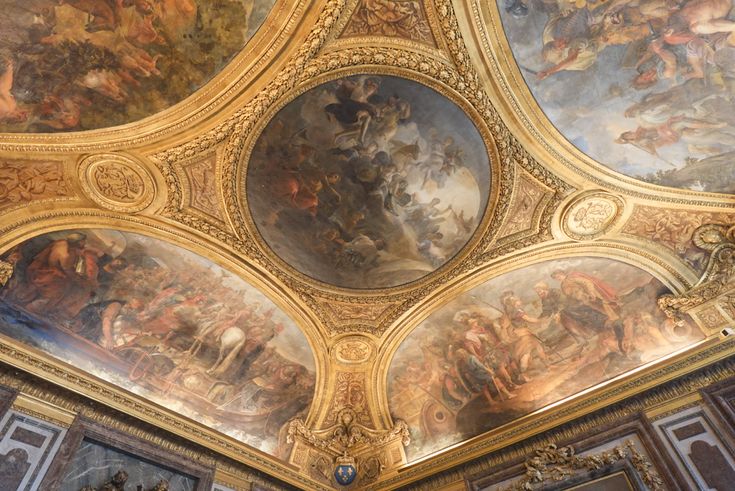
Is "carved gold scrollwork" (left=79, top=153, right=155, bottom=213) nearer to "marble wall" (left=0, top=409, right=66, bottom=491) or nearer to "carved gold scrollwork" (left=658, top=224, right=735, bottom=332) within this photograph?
"marble wall" (left=0, top=409, right=66, bottom=491)

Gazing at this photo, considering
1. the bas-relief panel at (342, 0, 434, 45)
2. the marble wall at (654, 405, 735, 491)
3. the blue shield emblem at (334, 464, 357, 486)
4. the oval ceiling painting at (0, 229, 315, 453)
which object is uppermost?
the bas-relief panel at (342, 0, 434, 45)

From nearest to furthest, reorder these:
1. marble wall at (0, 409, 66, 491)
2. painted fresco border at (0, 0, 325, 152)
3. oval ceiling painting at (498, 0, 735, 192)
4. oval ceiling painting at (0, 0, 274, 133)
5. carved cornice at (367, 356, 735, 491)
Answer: marble wall at (0, 409, 66, 491), oval ceiling painting at (0, 0, 274, 133), oval ceiling painting at (498, 0, 735, 192), painted fresco border at (0, 0, 325, 152), carved cornice at (367, 356, 735, 491)

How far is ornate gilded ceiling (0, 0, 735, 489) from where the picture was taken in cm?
770

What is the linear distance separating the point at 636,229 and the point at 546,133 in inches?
125

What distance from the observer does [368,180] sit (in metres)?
9.69

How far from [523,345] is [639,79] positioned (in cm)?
657

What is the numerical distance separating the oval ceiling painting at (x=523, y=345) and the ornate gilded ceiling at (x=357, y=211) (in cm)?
6

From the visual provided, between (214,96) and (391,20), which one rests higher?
(391,20)

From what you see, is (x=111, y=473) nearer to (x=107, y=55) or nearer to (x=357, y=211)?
(x=357, y=211)

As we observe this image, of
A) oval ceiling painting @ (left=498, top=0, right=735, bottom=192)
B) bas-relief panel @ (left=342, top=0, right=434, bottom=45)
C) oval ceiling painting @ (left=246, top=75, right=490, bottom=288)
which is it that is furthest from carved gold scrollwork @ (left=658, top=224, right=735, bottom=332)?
bas-relief panel @ (left=342, top=0, right=434, bottom=45)

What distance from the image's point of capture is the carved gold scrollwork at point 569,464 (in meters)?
7.85

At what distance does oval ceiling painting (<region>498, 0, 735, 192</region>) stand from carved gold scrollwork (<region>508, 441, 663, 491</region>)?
18.4 feet

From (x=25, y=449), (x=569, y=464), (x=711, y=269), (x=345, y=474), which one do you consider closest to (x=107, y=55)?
(x=25, y=449)

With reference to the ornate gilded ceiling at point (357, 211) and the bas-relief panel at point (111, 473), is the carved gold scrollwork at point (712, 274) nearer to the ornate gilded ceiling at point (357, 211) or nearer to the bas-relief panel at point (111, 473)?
the ornate gilded ceiling at point (357, 211)
